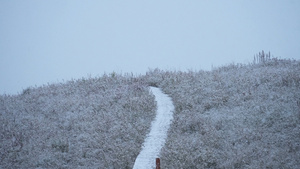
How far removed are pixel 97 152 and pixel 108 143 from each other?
0.81m

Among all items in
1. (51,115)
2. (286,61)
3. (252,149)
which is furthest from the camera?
(286,61)

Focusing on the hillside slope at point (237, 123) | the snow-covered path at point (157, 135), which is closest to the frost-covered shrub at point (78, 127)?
the snow-covered path at point (157, 135)

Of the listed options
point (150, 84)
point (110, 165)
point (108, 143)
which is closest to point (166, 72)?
point (150, 84)

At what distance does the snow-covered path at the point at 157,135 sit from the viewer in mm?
11867

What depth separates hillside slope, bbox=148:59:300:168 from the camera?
35.2ft

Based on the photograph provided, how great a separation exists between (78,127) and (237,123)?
935 centimetres

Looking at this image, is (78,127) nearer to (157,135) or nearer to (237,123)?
(157,135)

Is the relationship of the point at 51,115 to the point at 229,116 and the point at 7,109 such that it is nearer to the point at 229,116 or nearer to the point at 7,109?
the point at 7,109

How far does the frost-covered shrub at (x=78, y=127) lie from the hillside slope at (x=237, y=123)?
2.26m

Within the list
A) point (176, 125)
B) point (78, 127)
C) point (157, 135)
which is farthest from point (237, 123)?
point (78, 127)

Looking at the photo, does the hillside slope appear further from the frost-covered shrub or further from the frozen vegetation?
the frost-covered shrub

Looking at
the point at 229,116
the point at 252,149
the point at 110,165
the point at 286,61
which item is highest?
the point at 286,61

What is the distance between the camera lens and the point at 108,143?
13.8m

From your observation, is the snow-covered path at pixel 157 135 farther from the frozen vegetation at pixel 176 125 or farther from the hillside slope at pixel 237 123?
the hillside slope at pixel 237 123
